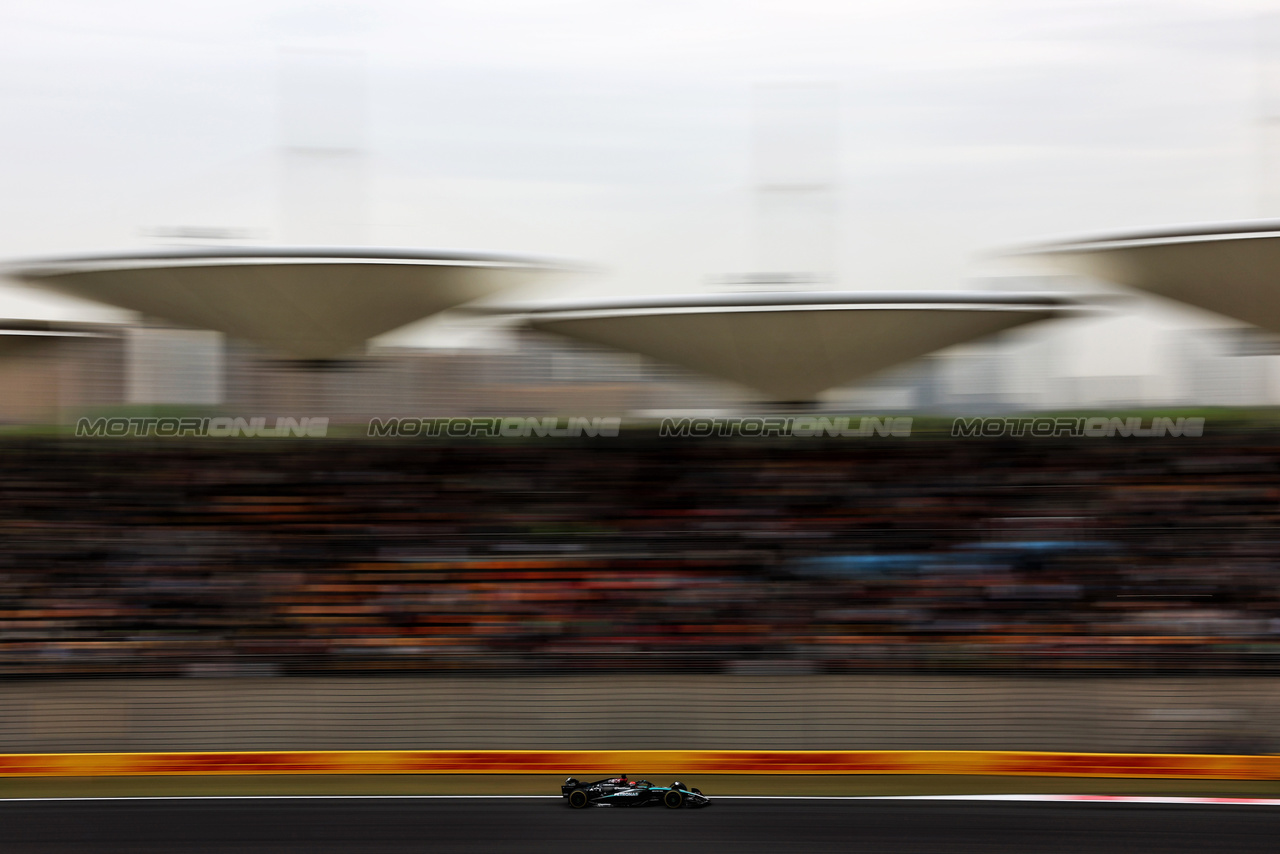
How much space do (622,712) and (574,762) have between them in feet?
2.08

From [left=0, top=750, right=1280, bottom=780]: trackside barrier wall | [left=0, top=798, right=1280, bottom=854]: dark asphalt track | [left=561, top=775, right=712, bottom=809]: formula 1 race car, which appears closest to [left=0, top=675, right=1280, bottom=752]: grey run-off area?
[left=0, top=750, right=1280, bottom=780]: trackside barrier wall

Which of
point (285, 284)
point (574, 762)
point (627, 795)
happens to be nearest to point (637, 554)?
point (574, 762)

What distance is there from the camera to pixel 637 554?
11523 millimetres

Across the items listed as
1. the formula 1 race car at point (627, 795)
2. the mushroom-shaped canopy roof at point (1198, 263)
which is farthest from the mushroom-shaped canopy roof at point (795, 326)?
the formula 1 race car at point (627, 795)

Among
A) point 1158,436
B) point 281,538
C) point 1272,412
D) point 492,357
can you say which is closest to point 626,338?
point 492,357

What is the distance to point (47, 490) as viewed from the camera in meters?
11.6

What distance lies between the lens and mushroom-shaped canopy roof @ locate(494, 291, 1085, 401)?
10359mm

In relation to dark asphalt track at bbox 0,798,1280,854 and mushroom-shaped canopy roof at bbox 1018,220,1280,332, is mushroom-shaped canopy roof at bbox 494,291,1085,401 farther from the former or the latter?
dark asphalt track at bbox 0,798,1280,854

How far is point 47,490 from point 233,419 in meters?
1.88

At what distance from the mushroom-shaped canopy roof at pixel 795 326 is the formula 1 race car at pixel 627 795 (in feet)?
13.7

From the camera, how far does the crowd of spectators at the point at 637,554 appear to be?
420 inches

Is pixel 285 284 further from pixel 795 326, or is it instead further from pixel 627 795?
pixel 627 795

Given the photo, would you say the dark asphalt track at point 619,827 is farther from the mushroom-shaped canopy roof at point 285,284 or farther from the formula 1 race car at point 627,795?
the mushroom-shaped canopy roof at point 285,284

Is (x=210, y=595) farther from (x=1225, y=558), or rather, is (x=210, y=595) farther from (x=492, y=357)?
(x=1225, y=558)
